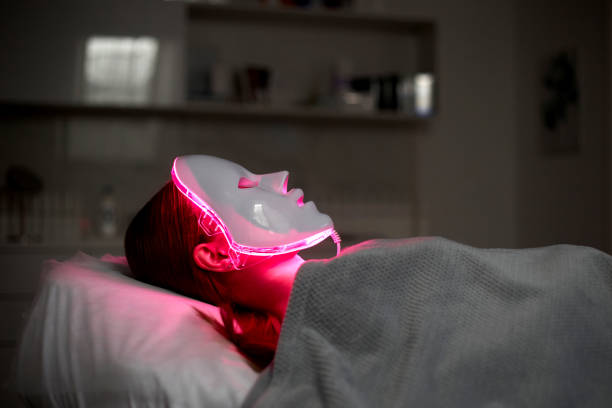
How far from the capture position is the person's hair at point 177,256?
32.2 inches

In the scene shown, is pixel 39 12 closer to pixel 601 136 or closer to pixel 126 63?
pixel 126 63

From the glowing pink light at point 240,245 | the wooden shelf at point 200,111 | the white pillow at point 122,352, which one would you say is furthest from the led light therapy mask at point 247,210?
the wooden shelf at point 200,111

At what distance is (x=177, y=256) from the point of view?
844 millimetres

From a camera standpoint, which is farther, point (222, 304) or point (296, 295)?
point (222, 304)

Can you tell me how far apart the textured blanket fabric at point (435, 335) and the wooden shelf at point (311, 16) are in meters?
2.05

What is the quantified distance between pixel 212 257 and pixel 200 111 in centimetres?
183

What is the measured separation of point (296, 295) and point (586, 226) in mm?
2225

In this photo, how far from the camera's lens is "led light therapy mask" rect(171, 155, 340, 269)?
761 mm

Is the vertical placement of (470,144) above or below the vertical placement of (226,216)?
above

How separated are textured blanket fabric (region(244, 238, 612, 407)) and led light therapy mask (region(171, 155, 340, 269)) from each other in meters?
0.06

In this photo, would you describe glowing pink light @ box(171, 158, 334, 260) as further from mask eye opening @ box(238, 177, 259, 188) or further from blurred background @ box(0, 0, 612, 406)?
blurred background @ box(0, 0, 612, 406)

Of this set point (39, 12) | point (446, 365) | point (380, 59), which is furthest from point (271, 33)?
point (446, 365)

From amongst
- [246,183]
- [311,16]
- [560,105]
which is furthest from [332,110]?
[246,183]

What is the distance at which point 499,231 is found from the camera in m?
3.00
